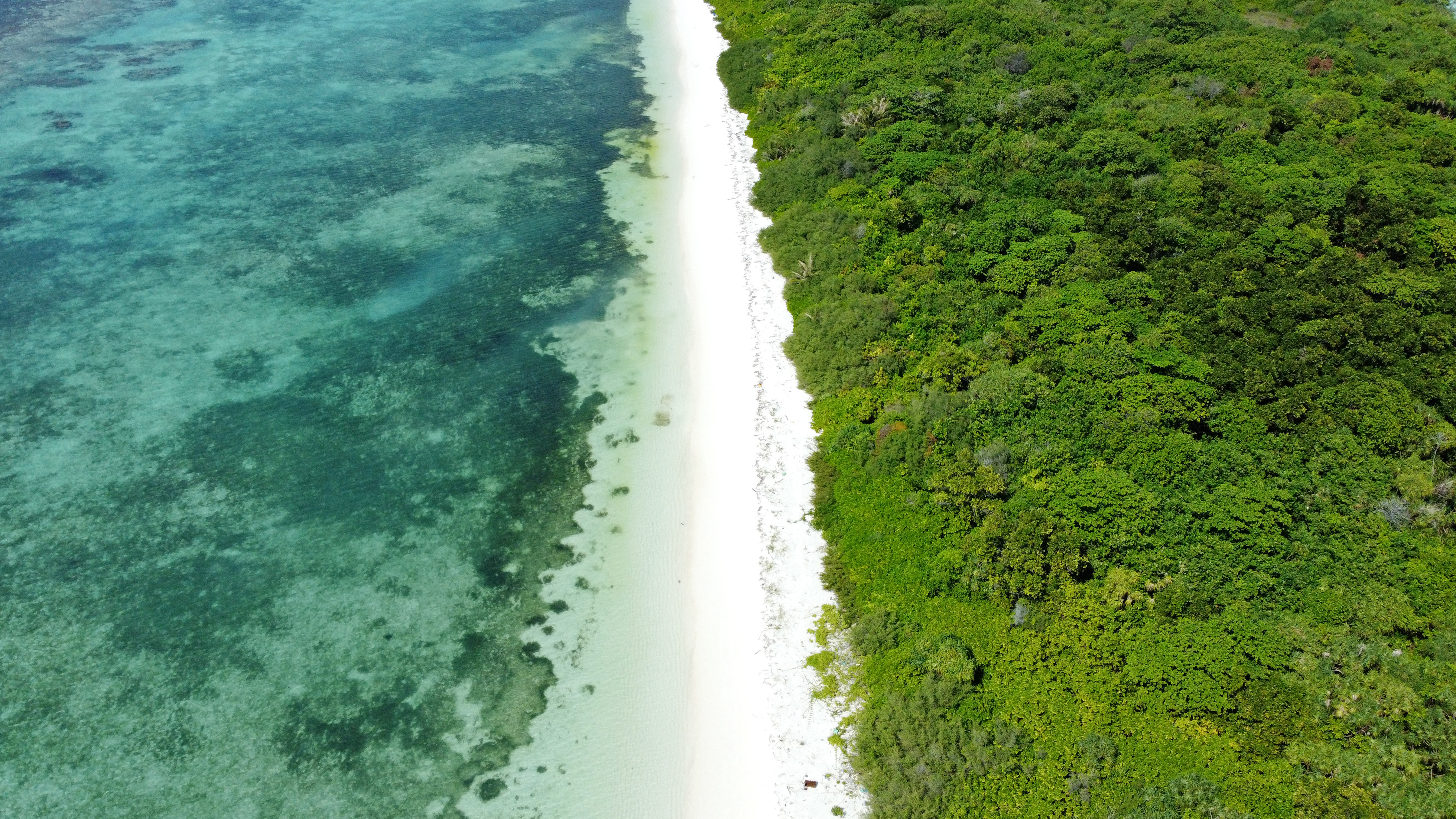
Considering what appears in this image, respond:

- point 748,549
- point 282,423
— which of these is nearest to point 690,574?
point 748,549

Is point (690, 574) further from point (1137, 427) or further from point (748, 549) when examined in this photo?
point (1137, 427)

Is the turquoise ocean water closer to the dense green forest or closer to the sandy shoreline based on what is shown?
the sandy shoreline

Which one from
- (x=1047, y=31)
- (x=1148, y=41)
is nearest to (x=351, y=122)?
(x=1047, y=31)

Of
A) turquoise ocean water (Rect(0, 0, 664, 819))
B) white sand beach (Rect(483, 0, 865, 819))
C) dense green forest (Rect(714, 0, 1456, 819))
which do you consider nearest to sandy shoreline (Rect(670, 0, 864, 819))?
white sand beach (Rect(483, 0, 865, 819))

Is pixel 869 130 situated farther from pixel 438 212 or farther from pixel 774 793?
pixel 774 793

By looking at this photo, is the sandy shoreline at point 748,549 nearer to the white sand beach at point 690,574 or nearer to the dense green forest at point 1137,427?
the white sand beach at point 690,574

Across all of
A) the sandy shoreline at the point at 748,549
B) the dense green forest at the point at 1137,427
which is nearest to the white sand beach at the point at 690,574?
the sandy shoreline at the point at 748,549
